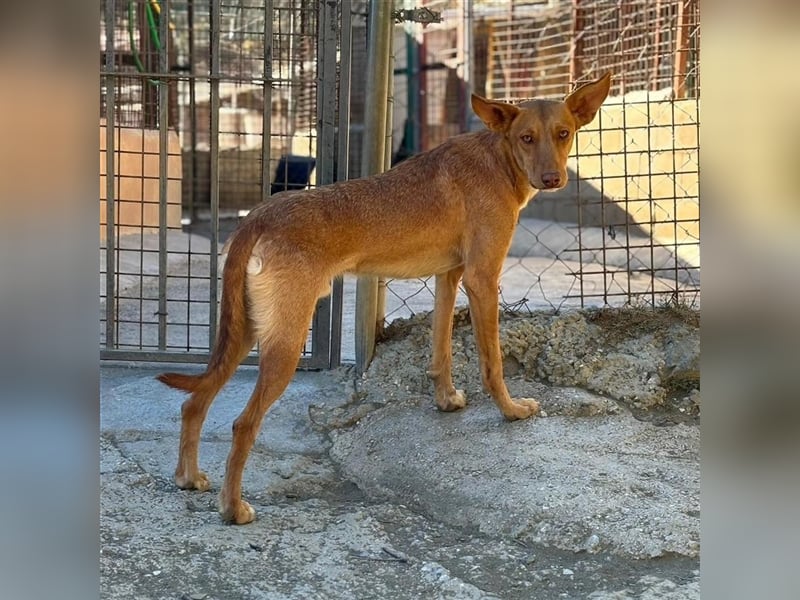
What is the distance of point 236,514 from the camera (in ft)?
11.4

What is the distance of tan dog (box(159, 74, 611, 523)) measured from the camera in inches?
140

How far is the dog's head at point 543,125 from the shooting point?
401 centimetres

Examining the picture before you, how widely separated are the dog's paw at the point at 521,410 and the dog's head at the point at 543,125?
101 cm

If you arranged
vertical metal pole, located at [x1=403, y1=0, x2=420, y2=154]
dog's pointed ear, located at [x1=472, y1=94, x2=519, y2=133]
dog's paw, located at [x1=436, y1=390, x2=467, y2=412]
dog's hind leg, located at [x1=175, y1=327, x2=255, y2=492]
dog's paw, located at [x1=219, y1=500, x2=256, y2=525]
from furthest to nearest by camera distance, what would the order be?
vertical metal pole, located at [x1=403, y1=0, x2=420, y2=154] < dog's paw, located at [x1=436, y1=390, x2=467, y2=412] < dog's pointed ear, located at [x1=472, y1=94, x2=519, y2=133] < dog's hind leg, located at [x1=175, y1=327, x2=255, y2=492] < dog's paw, located at [x1=219, y1=500, x2=256, y2=525]

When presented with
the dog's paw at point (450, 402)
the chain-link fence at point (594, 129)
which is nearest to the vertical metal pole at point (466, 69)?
the chain-link fence at point (594, 129)

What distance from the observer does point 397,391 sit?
4695 millimetres

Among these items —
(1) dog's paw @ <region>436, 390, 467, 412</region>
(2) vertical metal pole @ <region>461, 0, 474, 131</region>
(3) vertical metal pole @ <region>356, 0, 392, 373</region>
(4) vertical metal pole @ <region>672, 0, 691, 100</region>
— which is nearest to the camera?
(1) dog's paw @ <region>436, 390, 467, 412</region>

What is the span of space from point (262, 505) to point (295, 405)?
1.04m

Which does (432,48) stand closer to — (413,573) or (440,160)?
(440,160)

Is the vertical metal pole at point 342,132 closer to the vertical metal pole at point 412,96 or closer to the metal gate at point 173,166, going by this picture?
the metal gate at point 173,166

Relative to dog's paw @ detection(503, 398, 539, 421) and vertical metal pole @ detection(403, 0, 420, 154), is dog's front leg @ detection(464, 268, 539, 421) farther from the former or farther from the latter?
vertical metal pole @ detection(403, 0, 420, 154)

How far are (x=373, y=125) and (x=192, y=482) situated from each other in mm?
2169

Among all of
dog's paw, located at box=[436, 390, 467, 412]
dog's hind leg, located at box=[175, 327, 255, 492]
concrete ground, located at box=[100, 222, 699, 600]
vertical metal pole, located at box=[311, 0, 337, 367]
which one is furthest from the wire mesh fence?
dog's hind leg, located at box=[175, 327, 255, 492]

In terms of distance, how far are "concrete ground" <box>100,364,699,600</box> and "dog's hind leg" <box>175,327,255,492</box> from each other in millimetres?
75
